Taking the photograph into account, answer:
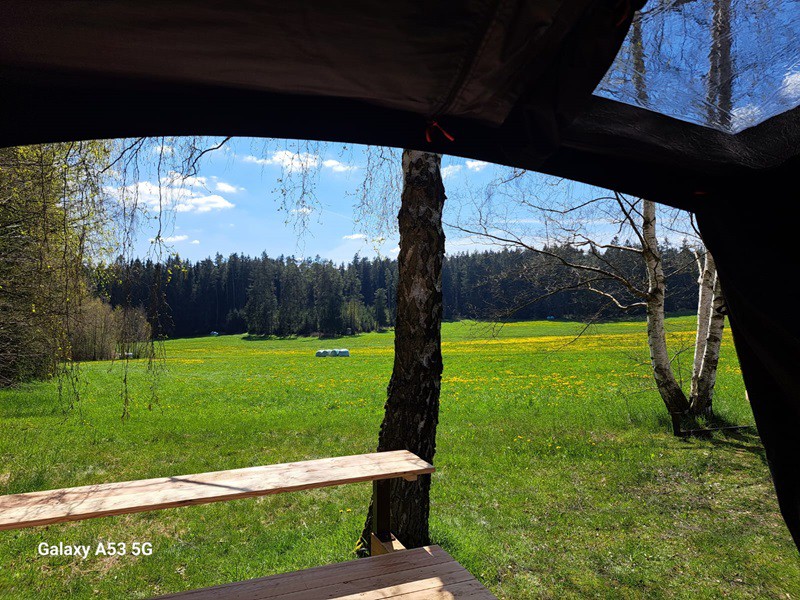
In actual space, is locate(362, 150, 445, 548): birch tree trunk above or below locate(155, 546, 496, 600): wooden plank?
above

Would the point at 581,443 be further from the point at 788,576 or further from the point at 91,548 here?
the point at 91,548

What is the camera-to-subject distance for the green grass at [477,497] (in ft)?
12.8

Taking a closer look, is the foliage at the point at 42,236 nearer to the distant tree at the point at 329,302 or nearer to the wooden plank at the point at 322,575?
the wooden plank at the point at 322,575

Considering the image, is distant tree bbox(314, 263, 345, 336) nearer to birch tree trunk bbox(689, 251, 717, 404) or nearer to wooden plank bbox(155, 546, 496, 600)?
birch tree trunk bbox(689, 251, 717, 404)

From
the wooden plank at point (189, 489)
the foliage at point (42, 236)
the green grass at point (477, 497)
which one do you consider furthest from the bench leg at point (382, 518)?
the foliage at point (42, 236)

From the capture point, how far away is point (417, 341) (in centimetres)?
369

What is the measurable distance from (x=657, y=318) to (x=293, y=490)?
6238 millimetres

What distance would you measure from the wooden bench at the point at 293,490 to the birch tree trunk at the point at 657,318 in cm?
545

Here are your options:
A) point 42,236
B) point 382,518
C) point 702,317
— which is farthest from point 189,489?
point 702,317

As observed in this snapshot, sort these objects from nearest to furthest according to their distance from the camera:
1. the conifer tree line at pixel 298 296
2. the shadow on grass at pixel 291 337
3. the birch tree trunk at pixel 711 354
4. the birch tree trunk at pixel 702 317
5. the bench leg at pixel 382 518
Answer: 1. the bench leg at pixel 382 518
2. the birch tree trunk at pixel 711 354
3. the birch tree trunk at pixel 702 317
4. the conifer tree line at pixel 298 296
5. the shadow on grass at pixel 291 337

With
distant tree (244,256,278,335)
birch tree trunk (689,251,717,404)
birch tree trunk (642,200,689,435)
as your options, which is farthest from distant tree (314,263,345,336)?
birch tree trunk (689,251,717,404)

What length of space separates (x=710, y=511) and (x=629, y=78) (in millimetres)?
4994

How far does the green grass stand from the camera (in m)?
3.89

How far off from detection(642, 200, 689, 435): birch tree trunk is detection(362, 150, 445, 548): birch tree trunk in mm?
4774
